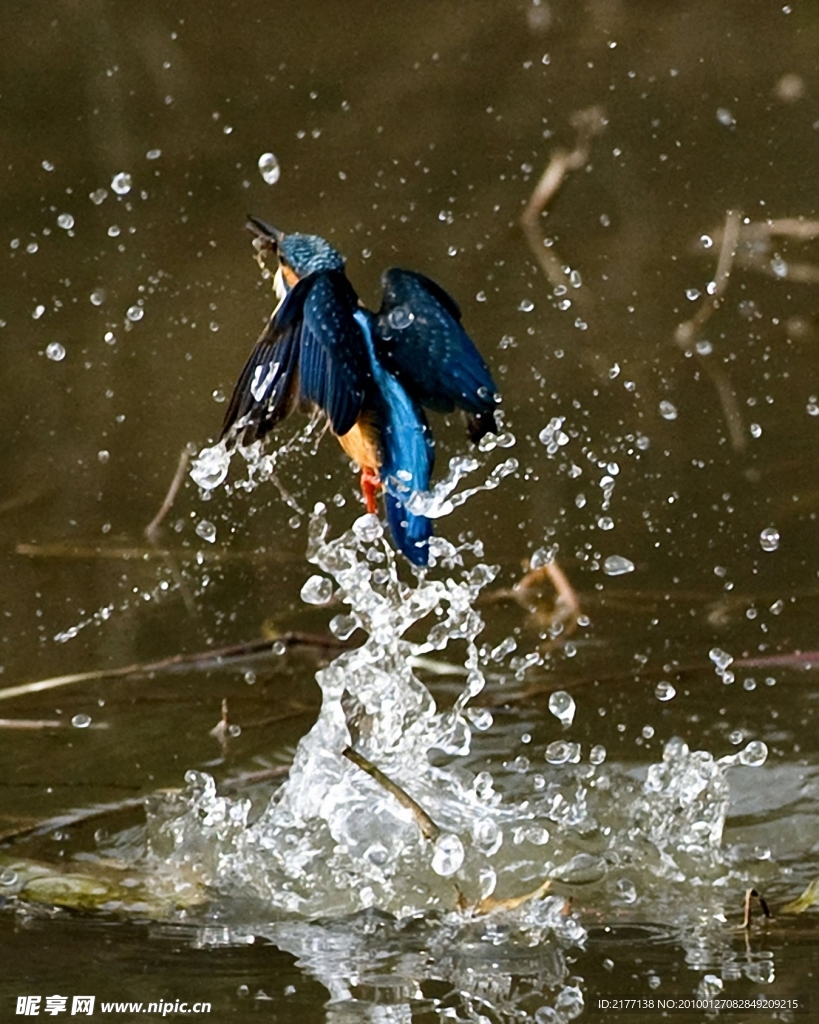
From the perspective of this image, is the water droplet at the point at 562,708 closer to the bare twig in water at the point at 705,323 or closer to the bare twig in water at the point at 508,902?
the bare twig in water at the point at 508,902

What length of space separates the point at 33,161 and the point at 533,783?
10.3 feet

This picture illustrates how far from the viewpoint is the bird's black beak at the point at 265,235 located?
217 centimetres

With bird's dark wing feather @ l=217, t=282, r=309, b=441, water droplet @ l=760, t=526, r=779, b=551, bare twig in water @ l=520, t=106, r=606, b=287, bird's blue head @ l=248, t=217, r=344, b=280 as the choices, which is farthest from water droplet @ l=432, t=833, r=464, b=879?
bare twig in water @ l=520, t=106, r=606, b=287

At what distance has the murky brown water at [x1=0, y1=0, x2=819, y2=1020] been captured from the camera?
2475 mm

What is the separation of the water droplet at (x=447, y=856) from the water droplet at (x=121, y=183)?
3103 mm

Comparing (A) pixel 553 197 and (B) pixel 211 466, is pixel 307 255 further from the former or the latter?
(A) pixel 553 197

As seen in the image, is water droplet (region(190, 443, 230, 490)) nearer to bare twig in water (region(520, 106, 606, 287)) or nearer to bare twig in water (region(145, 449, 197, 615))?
bare twig in water (region(145, 449, 197, 615))

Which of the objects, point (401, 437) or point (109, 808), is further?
point (109, 808)

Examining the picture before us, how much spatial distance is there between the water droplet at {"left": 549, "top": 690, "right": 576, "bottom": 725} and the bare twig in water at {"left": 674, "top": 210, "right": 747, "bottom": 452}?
112 cm

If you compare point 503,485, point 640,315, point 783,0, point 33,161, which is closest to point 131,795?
point 503,485

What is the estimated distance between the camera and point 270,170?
466 cm

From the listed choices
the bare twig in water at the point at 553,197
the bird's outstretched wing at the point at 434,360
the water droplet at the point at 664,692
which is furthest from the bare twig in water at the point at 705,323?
the bird's outstretched wing at the point at 434,360

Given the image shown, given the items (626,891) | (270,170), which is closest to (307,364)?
(626,891)

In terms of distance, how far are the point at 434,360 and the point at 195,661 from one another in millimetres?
924
